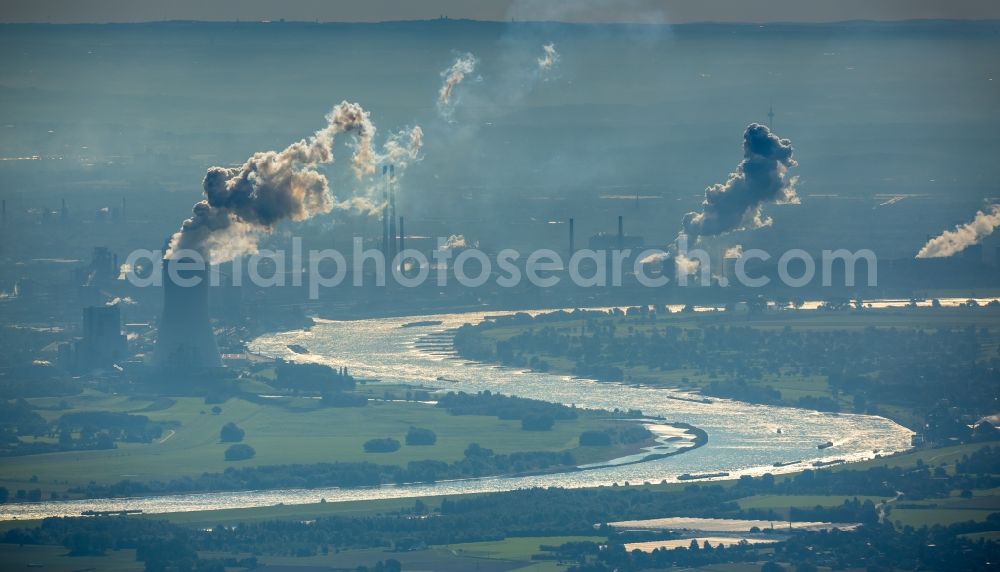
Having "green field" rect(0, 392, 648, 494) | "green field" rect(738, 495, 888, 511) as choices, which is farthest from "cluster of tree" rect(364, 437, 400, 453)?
"green field" rect(738, 495, 888, 511)

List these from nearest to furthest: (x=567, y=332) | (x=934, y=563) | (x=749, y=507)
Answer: (x=934, y=563) → (x=749, y=507) → (x=567, y=332)

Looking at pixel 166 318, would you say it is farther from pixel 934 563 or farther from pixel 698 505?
pixel 934 563

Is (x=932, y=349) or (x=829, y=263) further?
(x=829, y=263)

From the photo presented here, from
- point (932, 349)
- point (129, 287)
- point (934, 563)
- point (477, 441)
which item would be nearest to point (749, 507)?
point (934, 563)

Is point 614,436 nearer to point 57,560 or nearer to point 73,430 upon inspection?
point 73,430

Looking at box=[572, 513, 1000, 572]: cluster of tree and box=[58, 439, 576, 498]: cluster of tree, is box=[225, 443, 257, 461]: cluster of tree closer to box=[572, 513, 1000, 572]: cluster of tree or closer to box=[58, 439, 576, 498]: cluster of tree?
box=[58, 439, 576, 498]: cluster of tree
